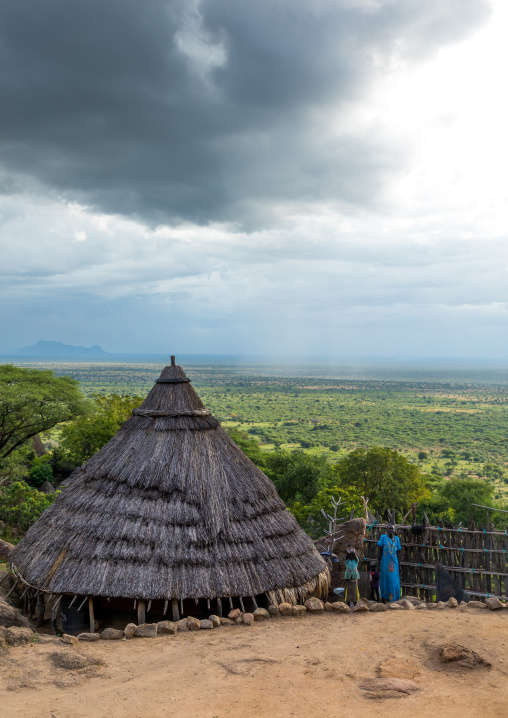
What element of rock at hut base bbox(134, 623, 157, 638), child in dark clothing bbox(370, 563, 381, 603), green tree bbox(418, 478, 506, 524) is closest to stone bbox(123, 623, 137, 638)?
rock at hut base bbox(134, 623, 157, 638)

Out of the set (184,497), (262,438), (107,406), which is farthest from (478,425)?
(184,497)

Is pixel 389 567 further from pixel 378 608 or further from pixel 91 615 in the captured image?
pixel 91 615

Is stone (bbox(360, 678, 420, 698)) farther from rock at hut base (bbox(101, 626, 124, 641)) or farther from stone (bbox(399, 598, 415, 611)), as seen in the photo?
rock at hut base (bbox(101, 626, 124, 641))

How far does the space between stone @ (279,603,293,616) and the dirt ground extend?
0.26 metres

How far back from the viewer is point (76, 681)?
6930 mm

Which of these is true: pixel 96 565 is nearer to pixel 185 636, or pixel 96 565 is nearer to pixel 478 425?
pixel 185 636

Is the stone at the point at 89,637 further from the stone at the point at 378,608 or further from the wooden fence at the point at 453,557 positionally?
the wooden fence at the point at 453,557

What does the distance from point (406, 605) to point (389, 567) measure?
131cm

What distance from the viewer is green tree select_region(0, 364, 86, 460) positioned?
79.6ft

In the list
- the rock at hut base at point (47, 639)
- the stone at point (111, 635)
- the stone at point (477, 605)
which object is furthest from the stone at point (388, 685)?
the rock at hut base at point (47, 639)

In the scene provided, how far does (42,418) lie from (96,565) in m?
18.0

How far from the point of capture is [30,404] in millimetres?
24531

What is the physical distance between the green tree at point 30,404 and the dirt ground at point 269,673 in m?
18.3

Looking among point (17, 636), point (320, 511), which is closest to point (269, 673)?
point (17, 636)
